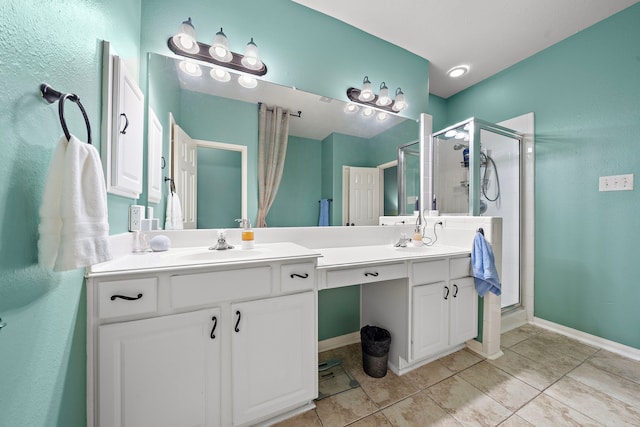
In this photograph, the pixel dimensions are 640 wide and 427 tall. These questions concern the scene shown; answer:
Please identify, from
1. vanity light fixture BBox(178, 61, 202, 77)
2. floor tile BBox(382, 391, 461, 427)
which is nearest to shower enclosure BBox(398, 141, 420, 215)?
floor tile BBox(382, 391, 461, 427)

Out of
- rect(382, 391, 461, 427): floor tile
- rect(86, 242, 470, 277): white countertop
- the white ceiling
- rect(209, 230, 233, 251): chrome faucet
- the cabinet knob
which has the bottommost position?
rect(382, 391, 461, 427): floor tile

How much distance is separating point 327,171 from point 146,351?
57.2 inches

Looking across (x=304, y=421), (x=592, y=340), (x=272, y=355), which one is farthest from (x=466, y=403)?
(x=592, y=340)

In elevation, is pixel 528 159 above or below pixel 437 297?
above

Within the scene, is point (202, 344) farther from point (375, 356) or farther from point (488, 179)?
point (488, 179)

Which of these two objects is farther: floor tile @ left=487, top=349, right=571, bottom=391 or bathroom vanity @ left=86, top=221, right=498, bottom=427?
floor tile @ left=487, top=349, right=571, bottom=391

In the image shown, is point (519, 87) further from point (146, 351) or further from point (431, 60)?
point (146, 351)

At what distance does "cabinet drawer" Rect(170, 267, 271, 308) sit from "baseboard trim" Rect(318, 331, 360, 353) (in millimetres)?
1054

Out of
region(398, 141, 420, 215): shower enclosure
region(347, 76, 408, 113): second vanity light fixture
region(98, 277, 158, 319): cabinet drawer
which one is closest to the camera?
region(98, 277, 158, 319): cabinet drawer

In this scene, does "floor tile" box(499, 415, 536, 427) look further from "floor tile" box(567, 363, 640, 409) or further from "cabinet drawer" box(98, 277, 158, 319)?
"cabinet drawer" box(98, 277, 158, 319)

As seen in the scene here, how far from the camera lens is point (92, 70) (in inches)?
34.0

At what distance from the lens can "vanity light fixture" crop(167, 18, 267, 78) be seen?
136 cm

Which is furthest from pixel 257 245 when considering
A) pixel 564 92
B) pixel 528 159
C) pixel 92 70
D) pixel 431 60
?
pixel 564 92

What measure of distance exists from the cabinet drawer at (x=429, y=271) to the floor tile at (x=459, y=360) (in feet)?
2.09
